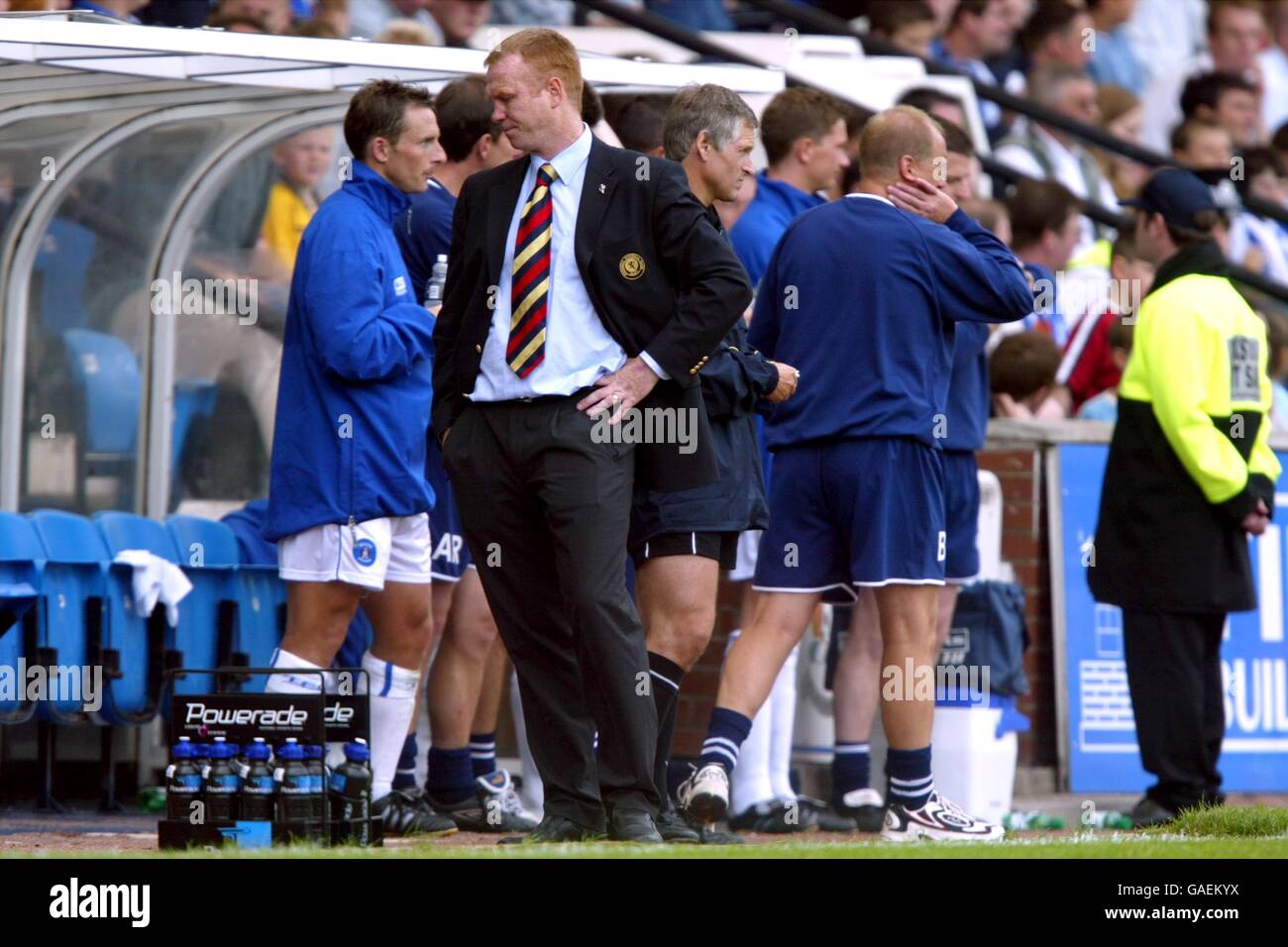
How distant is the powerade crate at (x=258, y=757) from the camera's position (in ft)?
21.6

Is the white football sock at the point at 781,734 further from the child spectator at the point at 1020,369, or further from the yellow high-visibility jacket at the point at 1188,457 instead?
the child spectator at the point at 1020,369

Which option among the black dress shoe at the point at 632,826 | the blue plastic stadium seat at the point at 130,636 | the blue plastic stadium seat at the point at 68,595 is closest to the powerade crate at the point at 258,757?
the black dress shoe at the point at 632,826

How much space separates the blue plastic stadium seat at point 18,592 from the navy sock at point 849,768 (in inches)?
117

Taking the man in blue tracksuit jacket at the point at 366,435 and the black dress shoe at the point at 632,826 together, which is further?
the man in blue tracksuit jacket at the point at 366,435

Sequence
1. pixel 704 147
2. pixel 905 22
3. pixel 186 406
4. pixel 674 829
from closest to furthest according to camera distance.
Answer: pixel 674 829
pixel 704 147
pixel 186 406
pixel 905 22

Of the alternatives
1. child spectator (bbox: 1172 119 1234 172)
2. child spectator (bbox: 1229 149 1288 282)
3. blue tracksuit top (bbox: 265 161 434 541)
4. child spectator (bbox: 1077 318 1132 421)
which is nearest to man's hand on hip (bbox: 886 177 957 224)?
blue tracksuit top (bbox: 265 161 434 541)

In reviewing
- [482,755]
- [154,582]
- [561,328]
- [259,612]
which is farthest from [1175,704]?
[154,582]

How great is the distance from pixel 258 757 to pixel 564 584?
1.03 meters

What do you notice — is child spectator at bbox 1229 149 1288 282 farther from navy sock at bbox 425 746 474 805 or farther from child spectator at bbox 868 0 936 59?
navy sock at bbox 425 746 474 805

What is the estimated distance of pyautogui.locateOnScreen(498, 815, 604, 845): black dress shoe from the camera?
21.3 feet

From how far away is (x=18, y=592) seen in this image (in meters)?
8.24

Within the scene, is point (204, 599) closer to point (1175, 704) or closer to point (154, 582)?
point (154, 582)

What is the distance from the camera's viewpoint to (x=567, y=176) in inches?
260
